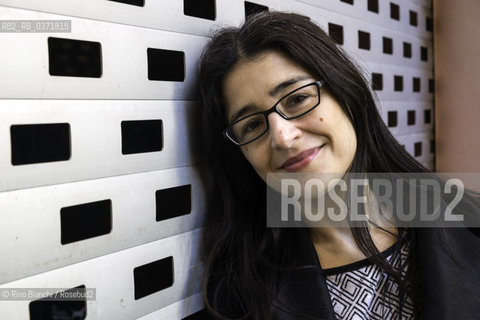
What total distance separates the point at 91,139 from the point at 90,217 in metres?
0.12

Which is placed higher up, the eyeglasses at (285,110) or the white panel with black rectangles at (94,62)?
the white panel with black rectangles at (94,62)

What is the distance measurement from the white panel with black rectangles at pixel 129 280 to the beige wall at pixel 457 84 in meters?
1.20

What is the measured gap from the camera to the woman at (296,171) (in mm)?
905

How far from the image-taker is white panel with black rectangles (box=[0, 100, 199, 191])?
0.63 m

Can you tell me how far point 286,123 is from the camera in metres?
0.89

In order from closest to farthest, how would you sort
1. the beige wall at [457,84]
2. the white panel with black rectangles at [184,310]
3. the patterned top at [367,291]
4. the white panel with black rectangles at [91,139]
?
1. the white panel with black rectangles at [91,139]
2. the white panel with black rectangles at [184,310]
3. the patterned top at [367,291]
4. the beige wall at [457,84]

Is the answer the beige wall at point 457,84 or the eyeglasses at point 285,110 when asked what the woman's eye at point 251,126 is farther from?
the beige wall at point 457,84

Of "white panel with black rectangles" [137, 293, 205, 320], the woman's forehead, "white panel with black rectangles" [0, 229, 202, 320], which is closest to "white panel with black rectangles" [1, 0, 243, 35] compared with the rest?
the woman's forehead

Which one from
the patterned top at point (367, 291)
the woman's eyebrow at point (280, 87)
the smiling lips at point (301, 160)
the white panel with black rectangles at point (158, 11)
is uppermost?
A: the white panel with black rectangles at point (158, 11)

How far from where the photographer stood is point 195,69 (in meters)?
0.94

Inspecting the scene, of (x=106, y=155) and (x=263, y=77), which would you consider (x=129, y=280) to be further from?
(x=263, y=77)

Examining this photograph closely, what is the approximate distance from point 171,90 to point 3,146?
13.3 inches

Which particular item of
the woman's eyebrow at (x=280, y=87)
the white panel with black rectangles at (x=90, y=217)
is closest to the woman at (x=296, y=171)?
the woman's eyebrow at (x=280, y=87)

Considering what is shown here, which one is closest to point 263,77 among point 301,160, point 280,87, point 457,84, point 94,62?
point 280,87
